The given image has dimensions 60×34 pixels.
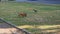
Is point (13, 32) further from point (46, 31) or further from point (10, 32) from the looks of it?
point (46, 31)

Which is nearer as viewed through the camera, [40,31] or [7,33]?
[7,33]

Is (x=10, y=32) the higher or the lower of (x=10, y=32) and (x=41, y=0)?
the higher

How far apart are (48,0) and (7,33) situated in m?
24.9

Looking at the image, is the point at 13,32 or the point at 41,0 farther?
the point at 41,0

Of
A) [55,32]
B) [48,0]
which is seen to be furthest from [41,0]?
[55,32]

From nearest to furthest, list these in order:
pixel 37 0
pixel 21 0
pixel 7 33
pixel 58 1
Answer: pixel 7 33
pixel 58 1
pixel 37 0
pixel 21 0

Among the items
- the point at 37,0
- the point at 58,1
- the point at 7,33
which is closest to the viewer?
the point at 7,33

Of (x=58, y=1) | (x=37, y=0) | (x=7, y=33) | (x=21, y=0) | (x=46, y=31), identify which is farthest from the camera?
(x=21, y=0)

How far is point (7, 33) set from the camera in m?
8.30

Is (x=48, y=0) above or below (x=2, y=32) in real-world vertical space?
below

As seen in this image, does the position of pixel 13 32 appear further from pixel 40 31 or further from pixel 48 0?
pixel 48 0

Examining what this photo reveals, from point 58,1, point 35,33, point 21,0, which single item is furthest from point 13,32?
point 21,0

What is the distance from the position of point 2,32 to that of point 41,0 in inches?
1023

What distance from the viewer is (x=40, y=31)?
29.8 feet
